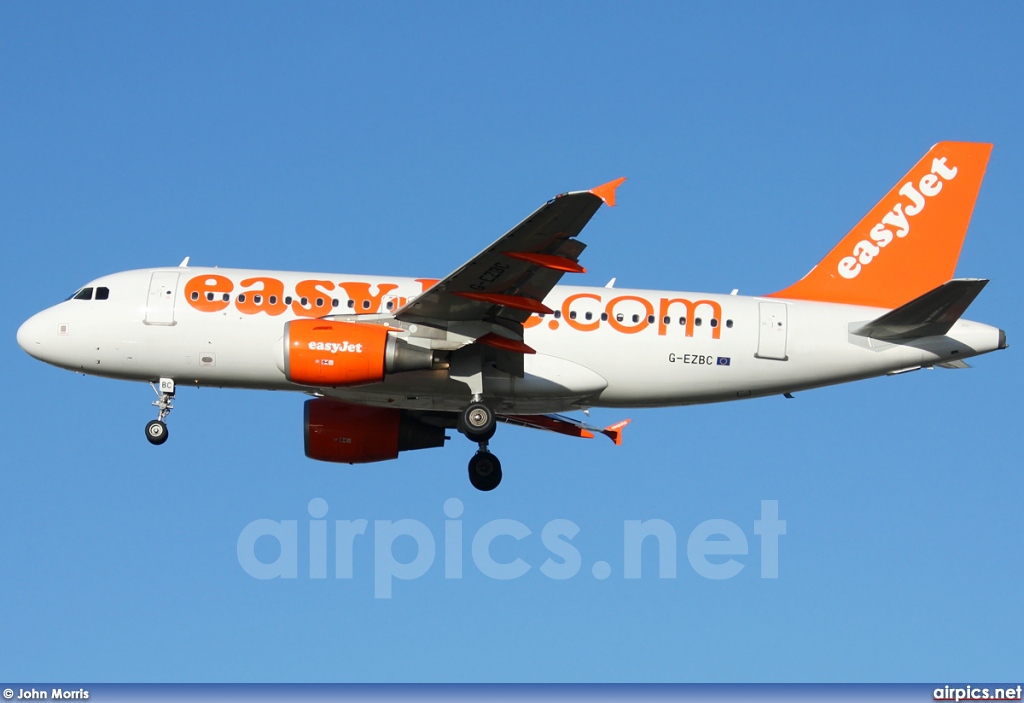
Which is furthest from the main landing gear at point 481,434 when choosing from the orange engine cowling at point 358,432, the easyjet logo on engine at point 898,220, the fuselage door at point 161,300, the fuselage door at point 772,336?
the easyjet logo on engine at point 898,220

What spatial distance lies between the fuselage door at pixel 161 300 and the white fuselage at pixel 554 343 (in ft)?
0.10

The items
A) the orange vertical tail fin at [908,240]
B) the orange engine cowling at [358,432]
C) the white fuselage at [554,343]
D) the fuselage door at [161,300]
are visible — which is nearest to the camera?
the white fuselage at [554,343]

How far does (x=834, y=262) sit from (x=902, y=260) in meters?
1.81

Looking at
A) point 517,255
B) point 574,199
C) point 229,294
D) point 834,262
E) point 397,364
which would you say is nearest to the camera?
point 574,199

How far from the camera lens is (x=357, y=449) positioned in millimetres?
38500

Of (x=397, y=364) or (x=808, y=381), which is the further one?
(x=808, y=381)

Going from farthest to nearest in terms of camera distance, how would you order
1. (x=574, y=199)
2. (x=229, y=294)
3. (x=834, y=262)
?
(x=834, y=262)
(x=229, y=294)
(x=574, y=199)

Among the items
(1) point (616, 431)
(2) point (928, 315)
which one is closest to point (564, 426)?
(1) point (616, 431)

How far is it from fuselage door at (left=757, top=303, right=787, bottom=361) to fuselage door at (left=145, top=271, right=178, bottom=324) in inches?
595

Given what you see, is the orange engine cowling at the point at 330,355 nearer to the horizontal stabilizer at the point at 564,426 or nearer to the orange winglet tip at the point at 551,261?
the orange winglet tip at the point at 551,261

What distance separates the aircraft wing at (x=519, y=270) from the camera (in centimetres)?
2964

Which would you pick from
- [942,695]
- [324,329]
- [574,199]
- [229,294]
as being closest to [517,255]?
[574,199]

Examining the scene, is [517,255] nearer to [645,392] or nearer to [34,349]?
[645,392]

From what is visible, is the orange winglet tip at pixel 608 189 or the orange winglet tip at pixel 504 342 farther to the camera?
the orange winglet tip at pixel 504 342
